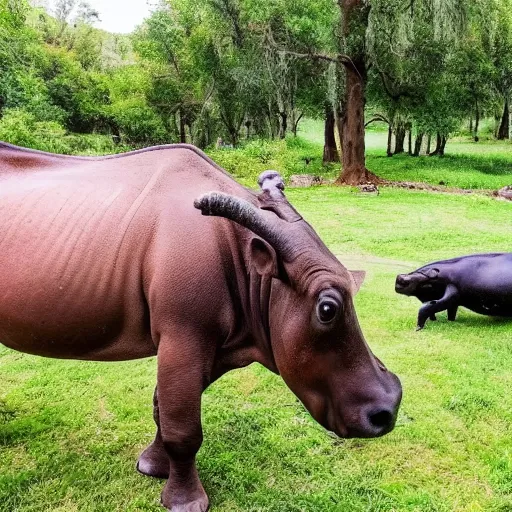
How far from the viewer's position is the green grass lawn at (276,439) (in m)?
2.88

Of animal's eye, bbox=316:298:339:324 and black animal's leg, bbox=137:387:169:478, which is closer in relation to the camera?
animal's eye, bbox=316:298:339:324

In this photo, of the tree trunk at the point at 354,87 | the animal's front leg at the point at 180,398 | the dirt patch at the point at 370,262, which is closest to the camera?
the animal's front leg at the point at 180,398

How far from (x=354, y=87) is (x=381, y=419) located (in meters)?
15.4

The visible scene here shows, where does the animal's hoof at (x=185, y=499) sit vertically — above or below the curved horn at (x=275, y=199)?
below

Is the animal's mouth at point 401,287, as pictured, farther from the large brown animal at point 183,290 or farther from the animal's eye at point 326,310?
the animal's eye at point 326,310

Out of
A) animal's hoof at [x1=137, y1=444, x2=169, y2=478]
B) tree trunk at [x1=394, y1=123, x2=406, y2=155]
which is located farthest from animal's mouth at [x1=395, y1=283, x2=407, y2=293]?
tree trunk at [x1=394, y1=123, x2=406, y2=155]

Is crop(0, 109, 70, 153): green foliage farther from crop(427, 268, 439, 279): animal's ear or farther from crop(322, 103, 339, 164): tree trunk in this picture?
crop(427, 268, 439, 279): animal's ear

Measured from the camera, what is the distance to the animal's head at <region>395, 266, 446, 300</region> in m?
5.84

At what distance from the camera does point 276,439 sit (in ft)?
11.2

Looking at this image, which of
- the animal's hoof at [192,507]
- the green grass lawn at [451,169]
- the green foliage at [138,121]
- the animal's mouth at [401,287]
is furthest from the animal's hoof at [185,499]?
the green foliage at [138,121]

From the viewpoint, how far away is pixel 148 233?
8.22 feet

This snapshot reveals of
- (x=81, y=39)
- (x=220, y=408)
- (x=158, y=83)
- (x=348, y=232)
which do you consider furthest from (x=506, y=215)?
(x=81, y=39)

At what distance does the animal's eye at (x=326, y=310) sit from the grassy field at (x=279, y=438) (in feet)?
3.76

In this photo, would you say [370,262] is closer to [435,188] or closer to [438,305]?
[438,305]
